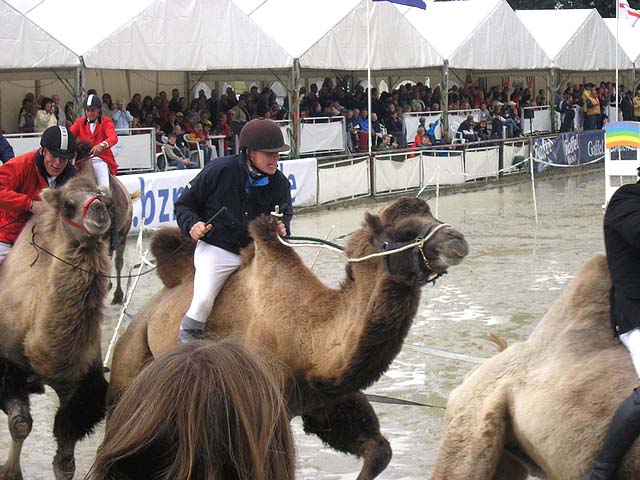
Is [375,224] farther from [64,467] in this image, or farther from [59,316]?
[64,467]

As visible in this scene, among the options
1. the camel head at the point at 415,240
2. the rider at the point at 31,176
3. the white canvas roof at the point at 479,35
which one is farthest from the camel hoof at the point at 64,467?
the white canvas roof at the point at 479,35

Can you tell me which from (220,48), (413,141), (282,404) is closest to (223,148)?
(220,48)

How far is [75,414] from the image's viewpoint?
21.6 feet

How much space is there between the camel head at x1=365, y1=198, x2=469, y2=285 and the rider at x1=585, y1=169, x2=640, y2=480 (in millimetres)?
923

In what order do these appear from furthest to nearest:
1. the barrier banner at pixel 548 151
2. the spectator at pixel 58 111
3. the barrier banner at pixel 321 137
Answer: the barrier banner at pixel 548 151, the barrier banner at pixel 321 137, the spectator at pixel 58 111

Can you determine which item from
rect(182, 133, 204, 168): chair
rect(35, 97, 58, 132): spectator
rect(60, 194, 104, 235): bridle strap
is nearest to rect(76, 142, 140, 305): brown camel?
rect(60, 194, 104, 235): bridle strap

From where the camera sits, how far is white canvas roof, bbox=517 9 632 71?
34.7 meters

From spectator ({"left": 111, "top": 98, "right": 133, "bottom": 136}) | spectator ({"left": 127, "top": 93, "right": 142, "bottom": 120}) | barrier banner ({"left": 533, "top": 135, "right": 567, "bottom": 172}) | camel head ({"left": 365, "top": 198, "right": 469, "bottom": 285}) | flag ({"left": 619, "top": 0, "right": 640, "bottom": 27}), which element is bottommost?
barrier banner ({"left": 533, "top": 135, "right": 567, "bottom": 172})

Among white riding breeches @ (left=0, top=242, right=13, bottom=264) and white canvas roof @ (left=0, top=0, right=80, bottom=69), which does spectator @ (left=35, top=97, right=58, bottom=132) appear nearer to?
white canvas roof @ (left=0, top=0, right=80, bottom=69)

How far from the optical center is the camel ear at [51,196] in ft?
21.1

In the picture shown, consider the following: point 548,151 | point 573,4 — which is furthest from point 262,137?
point 573,4

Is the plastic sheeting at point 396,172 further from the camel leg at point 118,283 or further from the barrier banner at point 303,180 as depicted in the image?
the camel leg at point 118,283

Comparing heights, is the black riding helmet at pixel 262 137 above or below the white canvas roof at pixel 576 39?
below

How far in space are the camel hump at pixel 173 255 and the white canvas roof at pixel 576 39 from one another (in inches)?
1139
